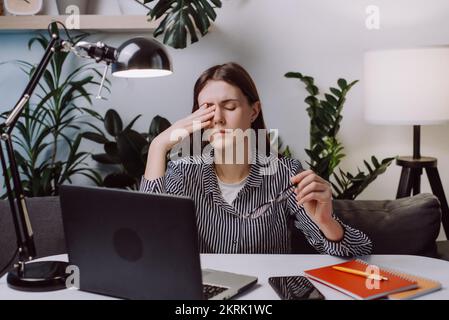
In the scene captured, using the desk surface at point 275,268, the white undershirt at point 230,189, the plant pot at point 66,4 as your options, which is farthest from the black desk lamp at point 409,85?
the plant pot at point 66,4

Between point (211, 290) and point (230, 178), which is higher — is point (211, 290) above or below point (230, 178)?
below

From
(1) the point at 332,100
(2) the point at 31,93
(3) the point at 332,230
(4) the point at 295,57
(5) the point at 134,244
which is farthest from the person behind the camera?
(4) the point at 295,57

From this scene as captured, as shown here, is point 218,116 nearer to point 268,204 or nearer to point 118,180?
point 268,204

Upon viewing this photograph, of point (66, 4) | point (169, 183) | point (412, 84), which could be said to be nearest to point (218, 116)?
point (169, 183)

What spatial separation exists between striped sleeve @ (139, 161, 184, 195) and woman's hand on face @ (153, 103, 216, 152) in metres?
0.11

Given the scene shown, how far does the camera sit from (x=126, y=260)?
101 centimetres

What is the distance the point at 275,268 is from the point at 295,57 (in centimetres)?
157

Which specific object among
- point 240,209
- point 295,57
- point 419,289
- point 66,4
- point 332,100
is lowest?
point 419,289

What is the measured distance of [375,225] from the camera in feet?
5.93

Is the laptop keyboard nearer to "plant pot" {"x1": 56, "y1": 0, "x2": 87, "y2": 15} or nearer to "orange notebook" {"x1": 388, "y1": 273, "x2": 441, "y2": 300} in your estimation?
"orange notebook" {"x1": 388, "y1": 273, "x2": 441, "y2": 300}

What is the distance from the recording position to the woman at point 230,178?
1.60 metres

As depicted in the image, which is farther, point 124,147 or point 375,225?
point 124,147

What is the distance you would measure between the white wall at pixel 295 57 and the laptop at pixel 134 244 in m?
1.65

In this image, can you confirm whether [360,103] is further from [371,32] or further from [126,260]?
[126,260]
